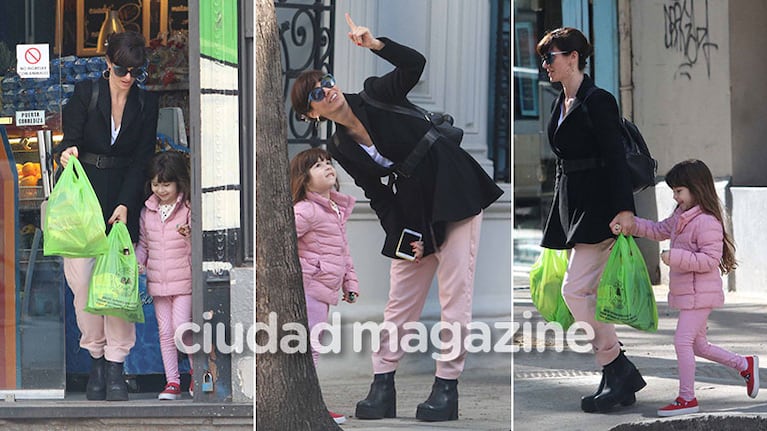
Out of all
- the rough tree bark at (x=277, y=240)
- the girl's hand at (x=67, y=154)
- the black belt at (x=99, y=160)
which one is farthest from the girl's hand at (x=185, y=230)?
the rough tree bark at (x=277, y=240)

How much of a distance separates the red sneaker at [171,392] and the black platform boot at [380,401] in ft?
3.51

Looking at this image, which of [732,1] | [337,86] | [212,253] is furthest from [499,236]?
[732,1]

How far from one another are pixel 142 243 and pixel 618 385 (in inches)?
95.9

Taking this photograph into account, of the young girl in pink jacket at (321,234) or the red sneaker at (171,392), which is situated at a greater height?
the young girl in pink jacket at (321,234)

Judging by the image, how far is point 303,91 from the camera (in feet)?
18.6

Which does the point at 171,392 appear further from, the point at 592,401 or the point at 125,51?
the point at 592,401

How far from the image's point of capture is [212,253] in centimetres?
624

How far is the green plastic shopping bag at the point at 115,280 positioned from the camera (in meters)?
6.22

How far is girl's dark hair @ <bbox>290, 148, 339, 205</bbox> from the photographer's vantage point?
5707 millimetres

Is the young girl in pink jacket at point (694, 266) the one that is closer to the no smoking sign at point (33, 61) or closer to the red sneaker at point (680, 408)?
the red sneaker at point (680, 408)

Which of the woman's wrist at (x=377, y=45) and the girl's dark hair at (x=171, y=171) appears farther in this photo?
the girl's dark hair at (x=171, y=171)

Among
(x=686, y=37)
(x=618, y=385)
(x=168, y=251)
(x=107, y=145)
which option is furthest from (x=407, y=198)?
(x=686, y=37)

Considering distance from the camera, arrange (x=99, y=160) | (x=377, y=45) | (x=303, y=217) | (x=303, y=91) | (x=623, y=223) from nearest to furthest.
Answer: (x=377, y=45), (x=303, y=91), (x=303, y=217), (x=623, y=223), (x=99, y=160)

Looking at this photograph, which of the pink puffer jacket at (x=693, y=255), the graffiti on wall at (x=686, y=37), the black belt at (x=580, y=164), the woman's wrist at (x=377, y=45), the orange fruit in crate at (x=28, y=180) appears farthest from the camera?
the graffiti on wall at (x=686, y=37)
